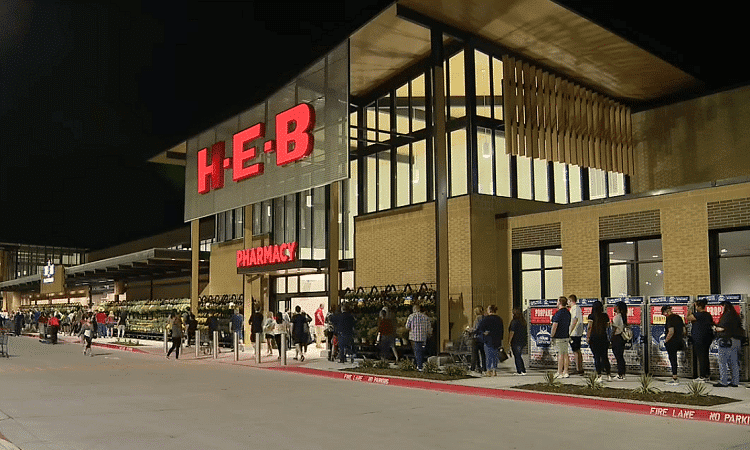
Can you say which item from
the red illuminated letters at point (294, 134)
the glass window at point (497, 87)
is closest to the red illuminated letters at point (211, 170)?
the red illuminated letters at point (294, 134)

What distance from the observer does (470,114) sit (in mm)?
26562

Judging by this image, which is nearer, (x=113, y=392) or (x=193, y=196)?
(x=113, y=392)

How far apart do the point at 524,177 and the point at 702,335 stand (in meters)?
12.5

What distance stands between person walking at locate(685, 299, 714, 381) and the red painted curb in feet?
12.9

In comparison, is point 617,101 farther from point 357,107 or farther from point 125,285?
point 125,285

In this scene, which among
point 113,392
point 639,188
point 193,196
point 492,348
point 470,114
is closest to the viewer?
point 113,392

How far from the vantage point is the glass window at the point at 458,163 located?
26.7 meters

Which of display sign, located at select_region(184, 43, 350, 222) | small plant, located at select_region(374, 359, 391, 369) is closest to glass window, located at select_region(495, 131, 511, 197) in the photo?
display sign, located at select_region(184, 43, 350, 222)

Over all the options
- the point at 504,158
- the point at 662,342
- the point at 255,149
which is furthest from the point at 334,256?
the point at 662,342

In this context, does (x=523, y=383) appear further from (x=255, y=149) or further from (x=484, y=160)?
(x=255, y=149)

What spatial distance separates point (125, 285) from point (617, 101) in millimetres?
44845

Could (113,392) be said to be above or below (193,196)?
below

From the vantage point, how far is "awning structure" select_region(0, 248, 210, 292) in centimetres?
4494

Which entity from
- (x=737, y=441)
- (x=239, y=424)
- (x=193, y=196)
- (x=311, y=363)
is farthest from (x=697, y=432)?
(x=193, y=196)
